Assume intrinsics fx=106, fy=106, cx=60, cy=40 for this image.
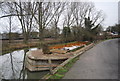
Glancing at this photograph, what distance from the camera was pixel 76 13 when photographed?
35.2 meters

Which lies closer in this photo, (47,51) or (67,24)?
(47,51)

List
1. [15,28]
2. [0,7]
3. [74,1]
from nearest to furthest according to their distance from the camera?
[0,7]
[15,28]
[74,1]

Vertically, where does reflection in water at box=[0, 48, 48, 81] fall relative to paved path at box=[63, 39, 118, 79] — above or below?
below

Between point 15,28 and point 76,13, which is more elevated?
point 76,13

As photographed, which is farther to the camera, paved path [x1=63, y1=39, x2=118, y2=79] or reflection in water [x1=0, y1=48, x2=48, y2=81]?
reflection in water [x1=0, y1=48, x2=48, y2=81]

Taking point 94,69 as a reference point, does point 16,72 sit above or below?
below

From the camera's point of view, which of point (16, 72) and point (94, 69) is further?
point (16, 72)

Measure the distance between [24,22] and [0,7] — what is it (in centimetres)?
1519

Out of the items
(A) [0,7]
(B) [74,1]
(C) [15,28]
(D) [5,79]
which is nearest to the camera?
(D) [5,79]

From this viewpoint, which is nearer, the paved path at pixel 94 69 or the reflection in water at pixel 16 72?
the paved path at pixel 94 69

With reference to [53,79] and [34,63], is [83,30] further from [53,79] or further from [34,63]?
[53,79]

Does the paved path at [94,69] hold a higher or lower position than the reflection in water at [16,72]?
higher

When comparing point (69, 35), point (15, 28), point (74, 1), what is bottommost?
point (69, 35)

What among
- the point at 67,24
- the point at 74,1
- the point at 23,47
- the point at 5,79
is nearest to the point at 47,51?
the point at 5,79
